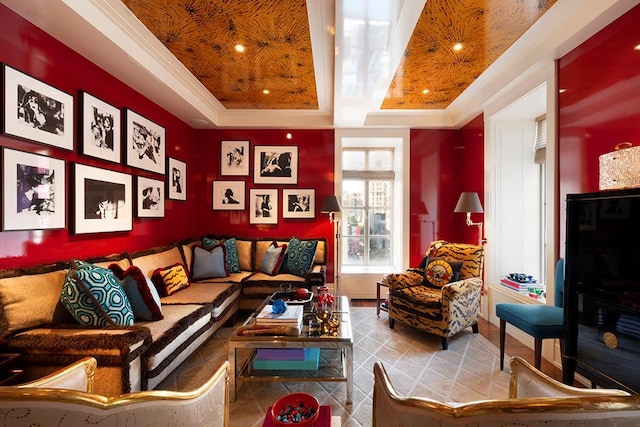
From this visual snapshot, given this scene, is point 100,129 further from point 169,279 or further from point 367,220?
point 367,220

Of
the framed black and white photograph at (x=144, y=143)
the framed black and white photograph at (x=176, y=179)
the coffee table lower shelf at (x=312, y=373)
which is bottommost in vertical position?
the coffee table lower shelf at (x=312, y=373)

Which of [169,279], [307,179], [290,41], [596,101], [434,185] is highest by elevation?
[290,41]

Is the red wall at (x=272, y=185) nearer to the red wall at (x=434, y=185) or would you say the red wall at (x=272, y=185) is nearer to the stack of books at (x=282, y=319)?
the red wall at (x=434, y=185)

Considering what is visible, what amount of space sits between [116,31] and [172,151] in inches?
71.4

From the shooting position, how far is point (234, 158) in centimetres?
448

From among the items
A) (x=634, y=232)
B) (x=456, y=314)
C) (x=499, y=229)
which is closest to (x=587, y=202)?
(x=634, y=232)

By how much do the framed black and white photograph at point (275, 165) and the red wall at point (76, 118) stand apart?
146 centimetres

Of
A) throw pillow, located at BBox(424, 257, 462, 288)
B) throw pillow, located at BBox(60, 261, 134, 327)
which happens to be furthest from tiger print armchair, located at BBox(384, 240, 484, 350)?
throw pillow, located at BBox(60, 261, 134, 327)

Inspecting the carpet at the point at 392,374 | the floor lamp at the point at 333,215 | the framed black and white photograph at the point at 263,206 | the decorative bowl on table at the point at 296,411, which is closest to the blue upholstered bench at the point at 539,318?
the carpet at the point at 392,374

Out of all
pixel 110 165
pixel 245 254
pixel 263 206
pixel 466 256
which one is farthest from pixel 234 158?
pixel 466 256

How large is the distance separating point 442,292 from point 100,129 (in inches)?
145

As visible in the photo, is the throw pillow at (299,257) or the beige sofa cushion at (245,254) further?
the beige sofa cushion at (245,254)

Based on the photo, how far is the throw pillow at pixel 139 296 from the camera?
2.12m

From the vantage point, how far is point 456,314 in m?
2.79
